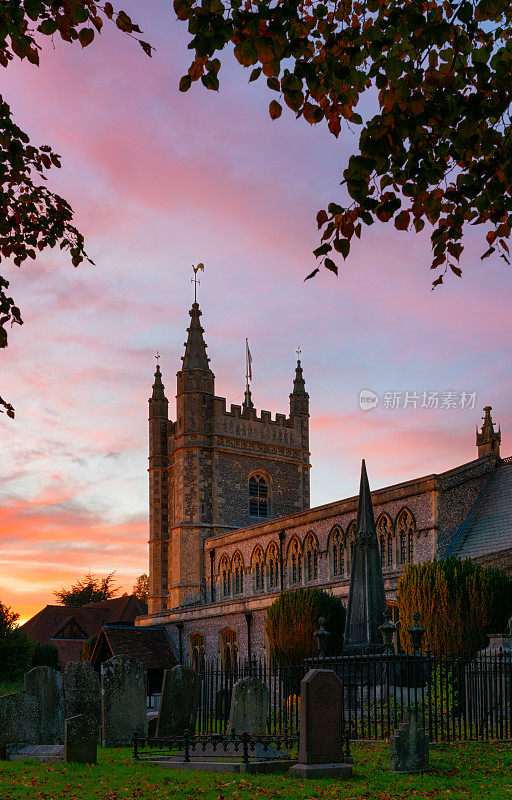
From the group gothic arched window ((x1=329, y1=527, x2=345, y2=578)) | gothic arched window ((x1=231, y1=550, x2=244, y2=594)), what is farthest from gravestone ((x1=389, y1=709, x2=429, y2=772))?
gothic arched window ((x1=231, y1=550, x2=244, y2=594))

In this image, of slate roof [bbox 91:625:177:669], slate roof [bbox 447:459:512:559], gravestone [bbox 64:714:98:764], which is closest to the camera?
gravestone [bbox 64:714:98:764]

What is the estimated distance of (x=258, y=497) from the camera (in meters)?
49.3

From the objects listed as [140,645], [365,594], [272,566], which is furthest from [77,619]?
[365,594]

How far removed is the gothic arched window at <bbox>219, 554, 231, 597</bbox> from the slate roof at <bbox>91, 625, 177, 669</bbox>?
3494mm

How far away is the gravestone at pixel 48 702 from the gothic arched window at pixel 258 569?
24.7m

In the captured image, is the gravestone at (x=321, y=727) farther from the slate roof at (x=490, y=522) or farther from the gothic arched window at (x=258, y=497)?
the gothic arched window at (x=258, y=497)

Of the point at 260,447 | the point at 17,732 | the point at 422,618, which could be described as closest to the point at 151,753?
the point at 17,732

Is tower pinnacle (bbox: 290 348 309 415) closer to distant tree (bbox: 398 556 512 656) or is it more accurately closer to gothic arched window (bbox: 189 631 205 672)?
gothic arched window (bbox: 189 631 205 672)

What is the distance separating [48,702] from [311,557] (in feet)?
72.9

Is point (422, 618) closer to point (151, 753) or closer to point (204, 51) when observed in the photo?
point (151, 753)

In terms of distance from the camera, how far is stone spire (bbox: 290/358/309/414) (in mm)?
53188

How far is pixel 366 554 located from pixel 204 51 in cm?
1608

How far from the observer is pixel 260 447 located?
49688 millimetres

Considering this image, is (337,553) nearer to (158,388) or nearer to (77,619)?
(158,388)
